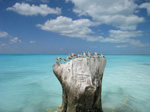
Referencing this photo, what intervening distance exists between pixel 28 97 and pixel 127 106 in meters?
6.52

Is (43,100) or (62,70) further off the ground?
(62,70)

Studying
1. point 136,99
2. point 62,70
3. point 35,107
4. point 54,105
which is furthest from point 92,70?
point 136,99

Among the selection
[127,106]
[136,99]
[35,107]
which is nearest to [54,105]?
[35,107]

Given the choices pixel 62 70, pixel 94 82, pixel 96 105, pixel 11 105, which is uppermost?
pixel 62 70

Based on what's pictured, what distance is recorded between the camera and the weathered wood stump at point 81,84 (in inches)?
147

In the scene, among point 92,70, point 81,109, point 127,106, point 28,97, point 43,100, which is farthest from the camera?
point 28,97

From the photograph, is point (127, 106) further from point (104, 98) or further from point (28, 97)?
point (28, 97)

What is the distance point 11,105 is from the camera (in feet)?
24.1

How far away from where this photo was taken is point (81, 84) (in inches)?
147

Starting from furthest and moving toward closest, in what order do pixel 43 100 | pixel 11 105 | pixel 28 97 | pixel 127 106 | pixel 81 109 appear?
pixel 28 97 < pixel 43 100 < pixel 11 105 < pixel 127 106 < pixel 81 109

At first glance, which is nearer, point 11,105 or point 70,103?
point 70,103

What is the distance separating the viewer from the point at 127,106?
22.3 feet

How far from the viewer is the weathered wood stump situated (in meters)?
3.72

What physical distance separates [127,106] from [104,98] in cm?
152
